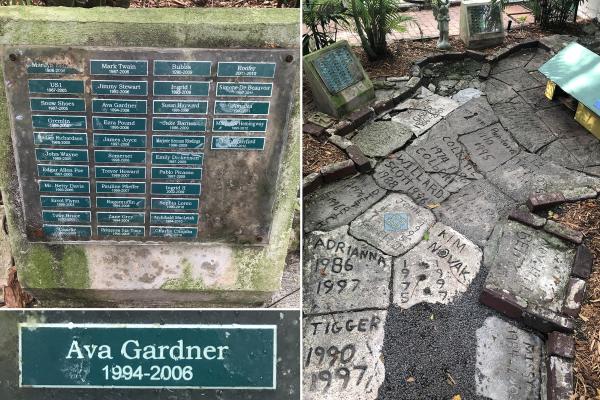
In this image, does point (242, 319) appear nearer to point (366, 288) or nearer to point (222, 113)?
point (222, 113)

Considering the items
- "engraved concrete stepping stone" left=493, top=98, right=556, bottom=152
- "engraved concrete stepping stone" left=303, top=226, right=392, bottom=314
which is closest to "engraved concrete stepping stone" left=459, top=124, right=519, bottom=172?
"engraved concrete stepping stone" left=493, top=98, right=556, bottom=152

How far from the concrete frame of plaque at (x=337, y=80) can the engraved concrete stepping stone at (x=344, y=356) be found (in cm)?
336

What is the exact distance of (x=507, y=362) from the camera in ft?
15.6

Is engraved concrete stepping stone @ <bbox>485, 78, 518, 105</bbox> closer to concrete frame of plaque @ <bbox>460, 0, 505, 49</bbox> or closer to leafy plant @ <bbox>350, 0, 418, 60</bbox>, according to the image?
concrete frame of plaque @ <bbox>460, 0, 505, 49</bbox>

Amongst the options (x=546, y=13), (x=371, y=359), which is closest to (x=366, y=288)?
(x=371, y=359)

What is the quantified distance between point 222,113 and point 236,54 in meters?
0.30

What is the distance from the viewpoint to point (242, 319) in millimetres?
2951

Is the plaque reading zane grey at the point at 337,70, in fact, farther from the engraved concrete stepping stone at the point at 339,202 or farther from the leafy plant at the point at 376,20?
the engraved concrete stepping stone at the point at 339,202

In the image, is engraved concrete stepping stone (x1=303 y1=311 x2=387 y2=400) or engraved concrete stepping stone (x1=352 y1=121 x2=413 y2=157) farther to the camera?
engraved concrete stepping stone (x1=352 y1=121 x2=413 y2=157)

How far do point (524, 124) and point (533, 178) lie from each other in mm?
1167

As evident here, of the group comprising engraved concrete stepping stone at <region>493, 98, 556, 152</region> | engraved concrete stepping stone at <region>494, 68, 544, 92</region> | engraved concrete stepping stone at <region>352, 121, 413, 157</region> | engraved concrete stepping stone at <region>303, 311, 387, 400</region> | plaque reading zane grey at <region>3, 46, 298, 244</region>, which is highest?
plaque reading zane grey at <region>3, 46, 298, 244</region>

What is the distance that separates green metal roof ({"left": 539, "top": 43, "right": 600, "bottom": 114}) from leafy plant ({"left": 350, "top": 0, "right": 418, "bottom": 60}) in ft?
7.25

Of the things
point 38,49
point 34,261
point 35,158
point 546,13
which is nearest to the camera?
point 38,49

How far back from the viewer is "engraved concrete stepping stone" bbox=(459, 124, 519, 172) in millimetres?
6801
